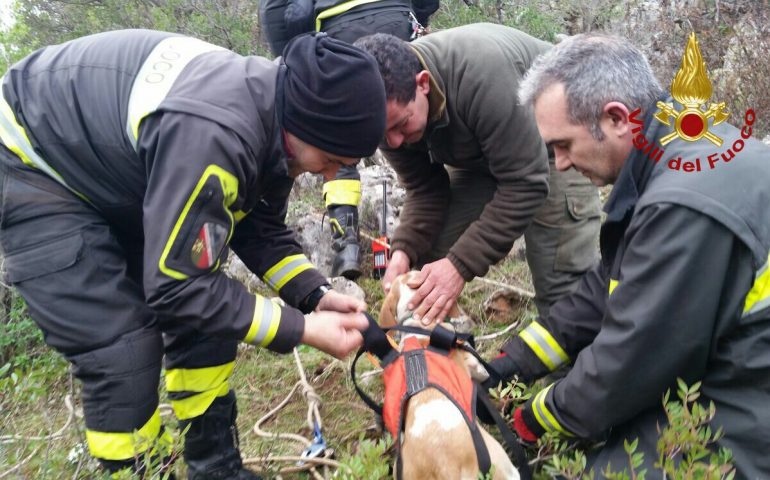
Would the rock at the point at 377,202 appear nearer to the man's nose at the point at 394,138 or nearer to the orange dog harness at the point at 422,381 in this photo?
the man's nose at the point at 394,138

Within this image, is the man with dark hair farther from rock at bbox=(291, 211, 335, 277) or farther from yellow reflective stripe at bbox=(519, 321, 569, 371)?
rock at bbox=(291, 211, 335, 277)

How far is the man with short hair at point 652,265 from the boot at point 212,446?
133cm

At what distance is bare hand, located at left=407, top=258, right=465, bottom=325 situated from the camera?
279 centimetres

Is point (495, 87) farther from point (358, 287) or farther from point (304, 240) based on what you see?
point (304, 240)

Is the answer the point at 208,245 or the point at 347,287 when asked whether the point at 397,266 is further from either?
the point at 208,245

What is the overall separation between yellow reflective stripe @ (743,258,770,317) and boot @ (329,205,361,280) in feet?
9.67

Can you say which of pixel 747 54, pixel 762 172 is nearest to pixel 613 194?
pixel 762 172

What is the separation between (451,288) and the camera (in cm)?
292

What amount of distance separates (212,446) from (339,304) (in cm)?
83

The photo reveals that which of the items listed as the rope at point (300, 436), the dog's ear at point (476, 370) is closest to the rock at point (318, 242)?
the rope at point (300, 436)

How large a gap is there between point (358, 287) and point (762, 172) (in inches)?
122

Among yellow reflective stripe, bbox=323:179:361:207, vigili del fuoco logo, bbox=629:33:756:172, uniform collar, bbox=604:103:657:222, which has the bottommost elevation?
yellow reflective stripe, bbox=323:179:361:207

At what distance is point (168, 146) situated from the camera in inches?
70.4

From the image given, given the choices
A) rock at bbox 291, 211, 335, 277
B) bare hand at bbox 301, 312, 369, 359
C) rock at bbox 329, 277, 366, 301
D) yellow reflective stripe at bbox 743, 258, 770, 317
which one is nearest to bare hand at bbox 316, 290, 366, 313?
bare hand at bbox 301, 312, 369, 359
